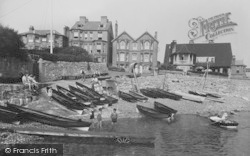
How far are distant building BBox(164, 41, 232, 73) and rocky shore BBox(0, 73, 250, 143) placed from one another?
15204mm

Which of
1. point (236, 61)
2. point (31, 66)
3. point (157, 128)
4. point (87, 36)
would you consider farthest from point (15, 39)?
point (236, 61)

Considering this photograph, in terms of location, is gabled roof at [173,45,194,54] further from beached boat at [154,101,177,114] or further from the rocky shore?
beached boat at [154,101,177,114]

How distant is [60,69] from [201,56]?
47.5 meters

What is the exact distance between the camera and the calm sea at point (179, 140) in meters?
19.4

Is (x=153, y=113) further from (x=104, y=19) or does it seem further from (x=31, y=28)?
(x=31, y=28)

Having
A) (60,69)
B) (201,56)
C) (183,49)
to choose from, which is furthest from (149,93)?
(201,56)

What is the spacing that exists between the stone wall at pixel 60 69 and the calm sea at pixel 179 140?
20001mm

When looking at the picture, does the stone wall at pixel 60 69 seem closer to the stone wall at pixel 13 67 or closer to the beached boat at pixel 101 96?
the stone wall at pixel 13 67

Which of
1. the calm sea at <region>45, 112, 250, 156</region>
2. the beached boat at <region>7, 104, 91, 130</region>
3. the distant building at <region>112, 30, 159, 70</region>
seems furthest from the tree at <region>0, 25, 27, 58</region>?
the distant building at <region>112, 30, 159, 70</region>

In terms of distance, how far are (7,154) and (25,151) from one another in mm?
903

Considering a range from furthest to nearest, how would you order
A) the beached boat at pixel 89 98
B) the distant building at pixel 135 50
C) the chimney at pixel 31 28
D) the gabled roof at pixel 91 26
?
the gabled roof at pixel 91 26
the distant building at pixel 135 50
the chimney at pixel 31 28
the beached boat at pixel 89 98

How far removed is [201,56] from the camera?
7794 centimetres

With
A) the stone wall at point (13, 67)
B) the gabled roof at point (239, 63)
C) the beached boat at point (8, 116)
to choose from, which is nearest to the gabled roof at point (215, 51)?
the gabled roof at point (239, 63)

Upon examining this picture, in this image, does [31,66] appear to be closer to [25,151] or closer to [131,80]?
[131,80]
